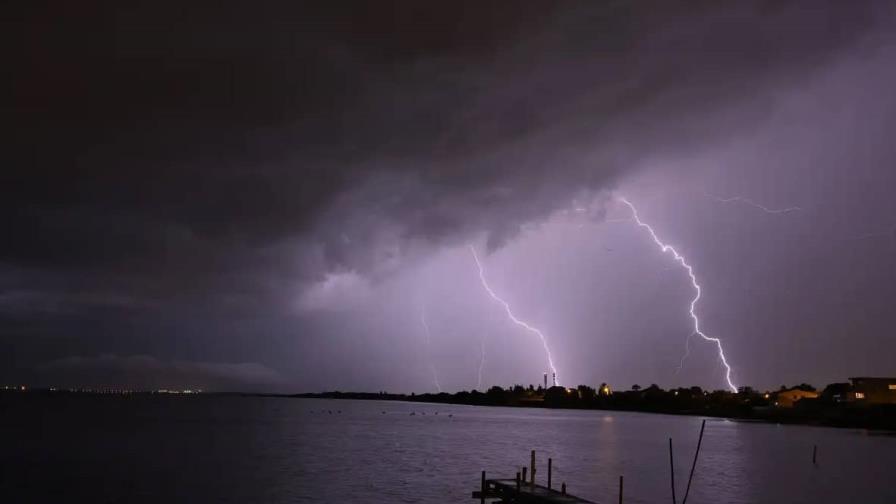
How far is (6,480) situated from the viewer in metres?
50.3

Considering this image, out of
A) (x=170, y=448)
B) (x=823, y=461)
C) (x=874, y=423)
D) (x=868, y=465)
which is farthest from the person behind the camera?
(x=874, y=423)

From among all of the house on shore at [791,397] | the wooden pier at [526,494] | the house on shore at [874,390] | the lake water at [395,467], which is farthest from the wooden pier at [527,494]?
the house on shore at [791,397]

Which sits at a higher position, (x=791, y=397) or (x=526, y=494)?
(x=791, y=397)

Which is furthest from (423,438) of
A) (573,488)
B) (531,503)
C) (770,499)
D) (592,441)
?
(531,503)

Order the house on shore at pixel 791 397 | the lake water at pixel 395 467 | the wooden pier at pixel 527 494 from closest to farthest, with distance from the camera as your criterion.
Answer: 1. the wooden pier at pixel 527 494
2. the lake water at pixel 395 467
3. the house on shore at pixel 791 397

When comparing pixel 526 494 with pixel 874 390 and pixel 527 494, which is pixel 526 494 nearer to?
pixel 527 494

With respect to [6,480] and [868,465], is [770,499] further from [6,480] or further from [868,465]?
[6,480]

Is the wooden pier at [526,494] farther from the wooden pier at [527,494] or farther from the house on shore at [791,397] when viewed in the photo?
the house on shore at [791,397]

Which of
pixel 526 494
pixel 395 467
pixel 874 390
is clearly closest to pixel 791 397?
pixel 874 390

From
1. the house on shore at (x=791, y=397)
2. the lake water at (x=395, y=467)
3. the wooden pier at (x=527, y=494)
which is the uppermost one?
the house on shore at (x=791, y=397)

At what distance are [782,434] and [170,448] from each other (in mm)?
88982

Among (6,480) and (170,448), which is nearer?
(6,480)

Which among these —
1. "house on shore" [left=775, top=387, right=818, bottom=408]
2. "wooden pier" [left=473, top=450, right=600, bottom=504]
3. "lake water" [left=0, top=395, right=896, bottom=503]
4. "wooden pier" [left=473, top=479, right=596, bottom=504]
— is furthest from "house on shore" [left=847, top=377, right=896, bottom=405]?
"wooden pier" [left=473, top=479, right=596, bottom=504]

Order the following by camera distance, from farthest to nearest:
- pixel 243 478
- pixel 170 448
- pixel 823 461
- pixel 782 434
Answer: pixel 782 434
pixel 170 448
pixel 823 461
pixel 243 478
